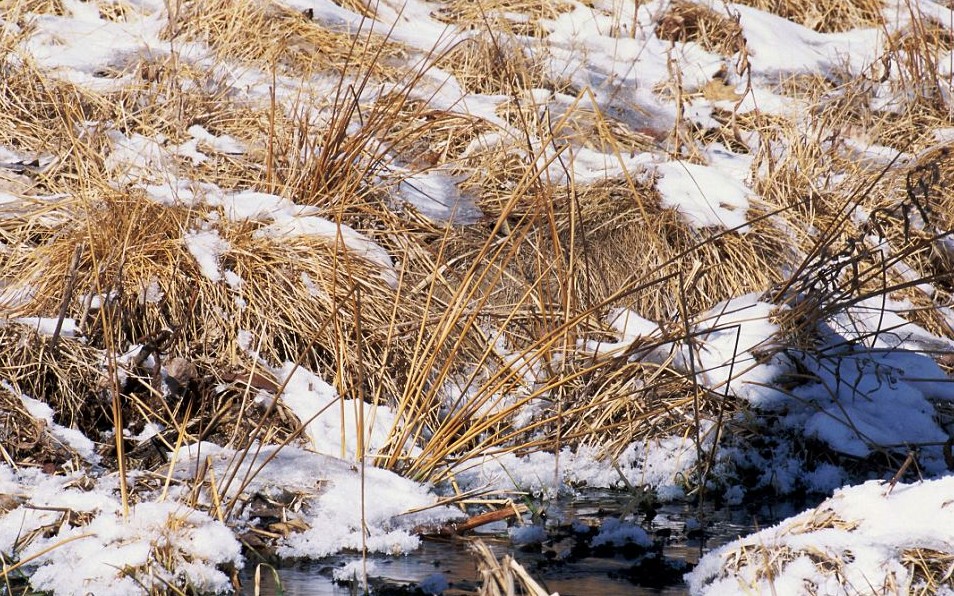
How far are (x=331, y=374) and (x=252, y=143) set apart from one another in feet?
4.62

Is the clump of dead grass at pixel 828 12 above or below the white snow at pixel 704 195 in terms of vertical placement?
above

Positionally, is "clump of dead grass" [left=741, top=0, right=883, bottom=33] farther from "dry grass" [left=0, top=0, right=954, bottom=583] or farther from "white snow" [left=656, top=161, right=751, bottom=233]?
"white snow" [left=656, top=161, right=751, bottom=233]

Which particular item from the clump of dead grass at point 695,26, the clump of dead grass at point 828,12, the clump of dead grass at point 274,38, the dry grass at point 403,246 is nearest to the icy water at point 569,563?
the dry grass at point 403,246

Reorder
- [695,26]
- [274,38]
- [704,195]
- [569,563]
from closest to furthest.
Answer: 1. [569,563]
2. [704,195]
3. [274,38]
4. [695,26]

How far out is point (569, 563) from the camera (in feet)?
8.27

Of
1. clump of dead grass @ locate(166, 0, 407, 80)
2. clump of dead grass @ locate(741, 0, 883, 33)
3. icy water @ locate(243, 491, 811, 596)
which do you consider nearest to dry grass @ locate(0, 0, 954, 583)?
clump of dead grass @ locate(166, 0, 407, 80)

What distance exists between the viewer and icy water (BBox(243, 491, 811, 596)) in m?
2.35

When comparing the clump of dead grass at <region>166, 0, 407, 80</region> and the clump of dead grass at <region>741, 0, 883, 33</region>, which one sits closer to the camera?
the clump of dead grass at <region>166, 0, 407, 80</region>

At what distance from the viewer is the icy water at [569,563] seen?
2.35 metres

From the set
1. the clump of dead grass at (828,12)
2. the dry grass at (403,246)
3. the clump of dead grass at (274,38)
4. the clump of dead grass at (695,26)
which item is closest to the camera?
the dry grass at (403,246)

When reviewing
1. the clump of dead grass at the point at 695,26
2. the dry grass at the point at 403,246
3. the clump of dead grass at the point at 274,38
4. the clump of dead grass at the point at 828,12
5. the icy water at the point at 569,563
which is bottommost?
the icy water at the point at 569,563

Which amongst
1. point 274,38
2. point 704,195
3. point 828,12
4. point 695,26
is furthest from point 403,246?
point 828,12

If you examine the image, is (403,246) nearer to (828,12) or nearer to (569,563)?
(569,563)

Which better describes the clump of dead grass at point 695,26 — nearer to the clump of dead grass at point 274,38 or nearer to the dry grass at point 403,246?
the dry grass at point 403,246
